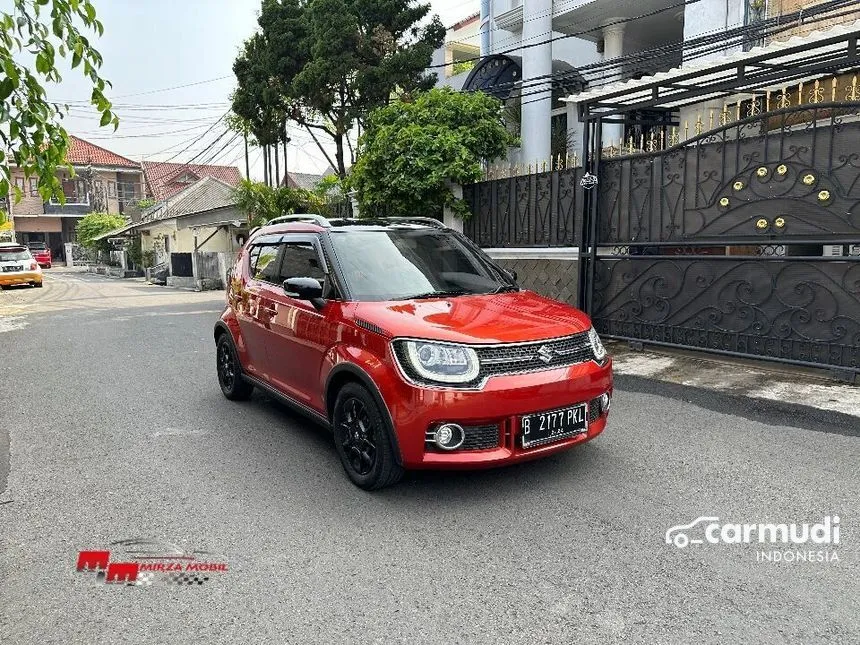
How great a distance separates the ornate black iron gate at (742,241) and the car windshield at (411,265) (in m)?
3.39

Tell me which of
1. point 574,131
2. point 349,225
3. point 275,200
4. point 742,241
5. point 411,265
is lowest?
point 411,265

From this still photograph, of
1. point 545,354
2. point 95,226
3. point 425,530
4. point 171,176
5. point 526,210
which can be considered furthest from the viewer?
point 171,176

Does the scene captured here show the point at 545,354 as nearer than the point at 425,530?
No

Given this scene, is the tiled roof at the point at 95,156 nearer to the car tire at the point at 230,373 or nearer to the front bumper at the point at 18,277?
the front bumper at the point at 18,277

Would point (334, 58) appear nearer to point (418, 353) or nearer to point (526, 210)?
point (526, 210)

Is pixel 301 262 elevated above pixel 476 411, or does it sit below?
above

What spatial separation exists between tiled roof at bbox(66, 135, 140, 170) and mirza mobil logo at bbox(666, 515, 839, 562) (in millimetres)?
60558

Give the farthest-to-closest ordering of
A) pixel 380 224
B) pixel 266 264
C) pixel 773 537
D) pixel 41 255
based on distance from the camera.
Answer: pixel 41 255 → pixel 266 264 → pixel 380 224 → pixel 773 537

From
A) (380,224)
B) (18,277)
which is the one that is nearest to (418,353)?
(380,224)

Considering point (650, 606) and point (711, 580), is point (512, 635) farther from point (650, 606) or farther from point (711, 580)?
point (711, 580)

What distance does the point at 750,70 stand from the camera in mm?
7621

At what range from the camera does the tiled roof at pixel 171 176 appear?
56.6 meters

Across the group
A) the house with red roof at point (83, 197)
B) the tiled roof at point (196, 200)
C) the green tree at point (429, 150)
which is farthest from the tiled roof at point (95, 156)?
the green tree at point (429, 150)

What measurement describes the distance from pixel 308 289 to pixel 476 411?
1.55 metres
